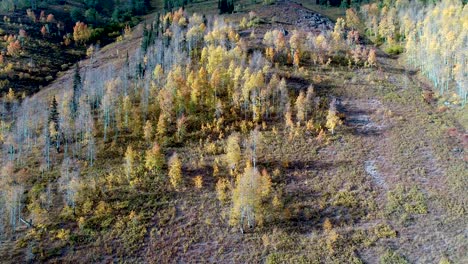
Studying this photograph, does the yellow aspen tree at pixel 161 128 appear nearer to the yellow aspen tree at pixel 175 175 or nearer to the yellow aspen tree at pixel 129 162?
the yellow aspen tree at pixel 129 162

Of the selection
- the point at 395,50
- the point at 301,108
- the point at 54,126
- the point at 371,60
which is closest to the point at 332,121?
the point at 301,108

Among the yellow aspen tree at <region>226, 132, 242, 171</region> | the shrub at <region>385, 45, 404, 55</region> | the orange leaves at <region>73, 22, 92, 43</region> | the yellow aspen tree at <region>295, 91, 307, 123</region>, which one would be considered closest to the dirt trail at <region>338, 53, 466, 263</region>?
the yellow aspen tree at <region>295, 91, 307, 123</region>

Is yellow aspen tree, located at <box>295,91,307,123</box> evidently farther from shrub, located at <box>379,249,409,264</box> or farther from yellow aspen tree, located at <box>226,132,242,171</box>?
shrub, located at <box>379,249,409,264</box>

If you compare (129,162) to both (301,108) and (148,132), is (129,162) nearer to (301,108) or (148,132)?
(148,132)

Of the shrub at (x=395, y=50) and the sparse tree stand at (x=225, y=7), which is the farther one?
the sparse tree stand at (x=225, y=7)

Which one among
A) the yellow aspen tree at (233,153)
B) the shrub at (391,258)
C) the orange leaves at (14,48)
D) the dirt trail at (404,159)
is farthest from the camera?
the orange leaves at (14,48)

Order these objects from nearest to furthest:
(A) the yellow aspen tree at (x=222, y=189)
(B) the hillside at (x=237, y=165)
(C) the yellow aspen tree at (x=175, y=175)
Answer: (B) the hillside at (x=237, y=165)
(A) the yellow aspen tree at (x=222, y=189)
(C) the yellow aspen tree at (x=175, y=175)

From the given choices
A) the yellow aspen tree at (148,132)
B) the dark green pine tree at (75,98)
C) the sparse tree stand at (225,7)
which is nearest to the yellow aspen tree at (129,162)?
the yellow aspen tree at (148,132)

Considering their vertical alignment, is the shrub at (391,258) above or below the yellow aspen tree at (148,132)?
below

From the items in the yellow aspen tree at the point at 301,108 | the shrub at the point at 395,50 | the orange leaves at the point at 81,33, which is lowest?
the yellow aspen tree at the point at 301,108
